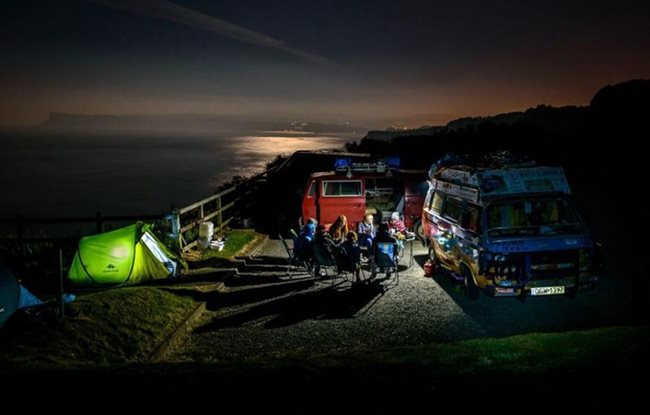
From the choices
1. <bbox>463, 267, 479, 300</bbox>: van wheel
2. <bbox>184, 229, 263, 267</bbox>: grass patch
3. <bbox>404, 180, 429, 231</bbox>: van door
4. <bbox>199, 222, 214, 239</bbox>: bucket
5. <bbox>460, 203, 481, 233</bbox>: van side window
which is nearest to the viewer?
<bbox>460, 203, 481, 233</bbox>: van side window

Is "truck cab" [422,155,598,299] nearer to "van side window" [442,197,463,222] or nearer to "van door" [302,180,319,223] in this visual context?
"van side window" [442,197,463,222]

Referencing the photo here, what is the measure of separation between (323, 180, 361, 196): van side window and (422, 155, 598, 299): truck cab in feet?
15.5

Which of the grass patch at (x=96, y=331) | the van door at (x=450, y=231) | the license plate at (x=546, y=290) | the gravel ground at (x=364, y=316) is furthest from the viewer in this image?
the van door at (x=450, y=231)

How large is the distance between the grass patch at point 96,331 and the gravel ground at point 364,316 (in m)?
0.60

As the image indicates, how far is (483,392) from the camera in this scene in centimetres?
467

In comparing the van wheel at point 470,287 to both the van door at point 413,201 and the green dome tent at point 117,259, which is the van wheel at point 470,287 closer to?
the van door at point 413,201

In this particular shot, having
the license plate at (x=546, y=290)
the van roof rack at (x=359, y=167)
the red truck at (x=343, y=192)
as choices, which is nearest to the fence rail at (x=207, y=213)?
the red truck at (x=343, y=192)

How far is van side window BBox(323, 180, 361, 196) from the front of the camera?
14.8m

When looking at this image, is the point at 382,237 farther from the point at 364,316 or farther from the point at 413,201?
the point at 413,201

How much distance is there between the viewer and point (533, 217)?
359 inches

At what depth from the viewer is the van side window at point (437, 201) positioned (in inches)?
435

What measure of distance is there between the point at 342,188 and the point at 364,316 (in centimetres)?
685

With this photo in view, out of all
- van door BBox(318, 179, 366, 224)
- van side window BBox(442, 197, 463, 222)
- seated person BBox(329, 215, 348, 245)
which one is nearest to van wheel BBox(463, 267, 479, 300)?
van side window BBox(442, 197, 463, 222)

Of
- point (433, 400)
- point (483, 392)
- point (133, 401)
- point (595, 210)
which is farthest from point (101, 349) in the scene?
point (595, 210)
